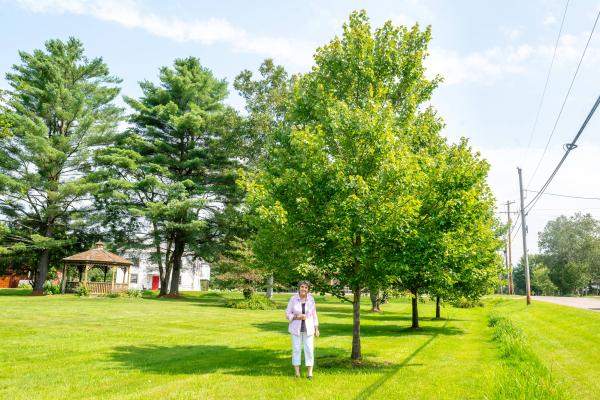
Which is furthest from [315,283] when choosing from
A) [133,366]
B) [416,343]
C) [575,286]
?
[575,286]

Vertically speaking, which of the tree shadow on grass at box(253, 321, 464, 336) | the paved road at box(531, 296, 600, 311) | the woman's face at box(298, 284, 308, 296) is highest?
the woman's face at box(298, 284, 308, 296)

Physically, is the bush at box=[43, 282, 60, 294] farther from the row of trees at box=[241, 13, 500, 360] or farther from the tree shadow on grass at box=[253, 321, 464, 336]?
the row of trees at box=[241, 13, 500, 360]

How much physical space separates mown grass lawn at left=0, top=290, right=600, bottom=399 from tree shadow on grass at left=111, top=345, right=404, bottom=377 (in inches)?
1.0

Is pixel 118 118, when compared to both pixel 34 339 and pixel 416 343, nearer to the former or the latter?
pixel 34 339

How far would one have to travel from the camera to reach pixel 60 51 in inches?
1761

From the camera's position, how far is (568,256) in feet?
314

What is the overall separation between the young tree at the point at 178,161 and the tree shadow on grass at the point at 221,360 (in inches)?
1118

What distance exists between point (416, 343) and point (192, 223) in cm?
2852

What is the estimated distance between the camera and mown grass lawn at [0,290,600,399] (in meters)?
8.90

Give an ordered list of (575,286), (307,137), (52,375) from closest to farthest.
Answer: (52,375), (307,137), (575,286)

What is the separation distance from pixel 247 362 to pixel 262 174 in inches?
205

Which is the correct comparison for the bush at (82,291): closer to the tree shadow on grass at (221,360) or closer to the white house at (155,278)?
the white house at (155,278)

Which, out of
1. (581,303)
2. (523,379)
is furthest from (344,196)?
(581,303)

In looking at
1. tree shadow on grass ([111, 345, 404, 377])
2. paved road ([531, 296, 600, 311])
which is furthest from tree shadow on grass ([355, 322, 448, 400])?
paved road ([531, 296, 600, 311])
